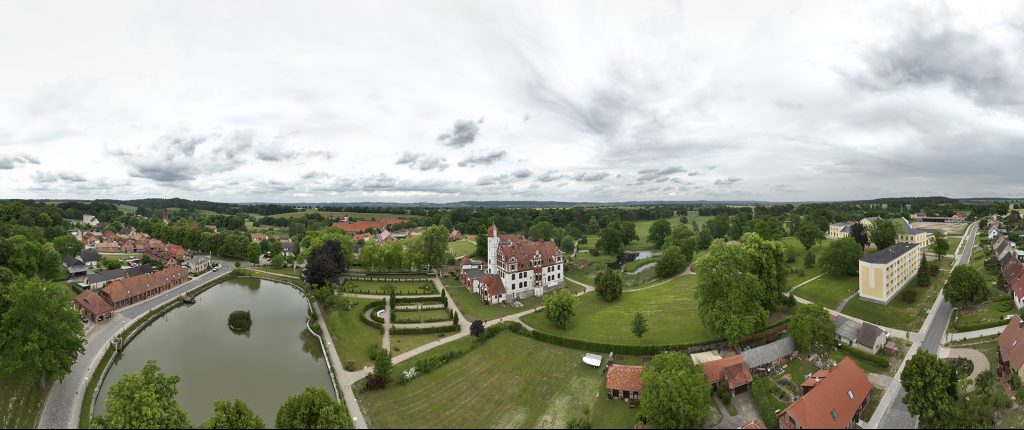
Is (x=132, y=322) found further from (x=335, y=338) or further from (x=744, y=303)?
(x=744, y=303)

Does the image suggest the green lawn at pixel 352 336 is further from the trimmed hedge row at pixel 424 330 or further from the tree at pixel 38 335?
the tree at pixel 38 335

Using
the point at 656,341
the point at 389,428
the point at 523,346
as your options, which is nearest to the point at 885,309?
the point at 656,341

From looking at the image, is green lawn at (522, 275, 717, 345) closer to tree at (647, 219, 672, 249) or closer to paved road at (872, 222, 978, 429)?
paved road at (872, 222, 978, 429)

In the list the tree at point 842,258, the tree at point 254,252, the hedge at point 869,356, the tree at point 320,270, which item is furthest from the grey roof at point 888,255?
the tree at point 254,252

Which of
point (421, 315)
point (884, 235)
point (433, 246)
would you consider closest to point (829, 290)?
point (884, 235)

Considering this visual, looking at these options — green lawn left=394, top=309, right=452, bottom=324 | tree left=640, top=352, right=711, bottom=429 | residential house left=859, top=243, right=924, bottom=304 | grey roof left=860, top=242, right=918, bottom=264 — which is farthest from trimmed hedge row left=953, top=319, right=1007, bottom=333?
green lawn left=394, top=309, right=452, bottom=324
